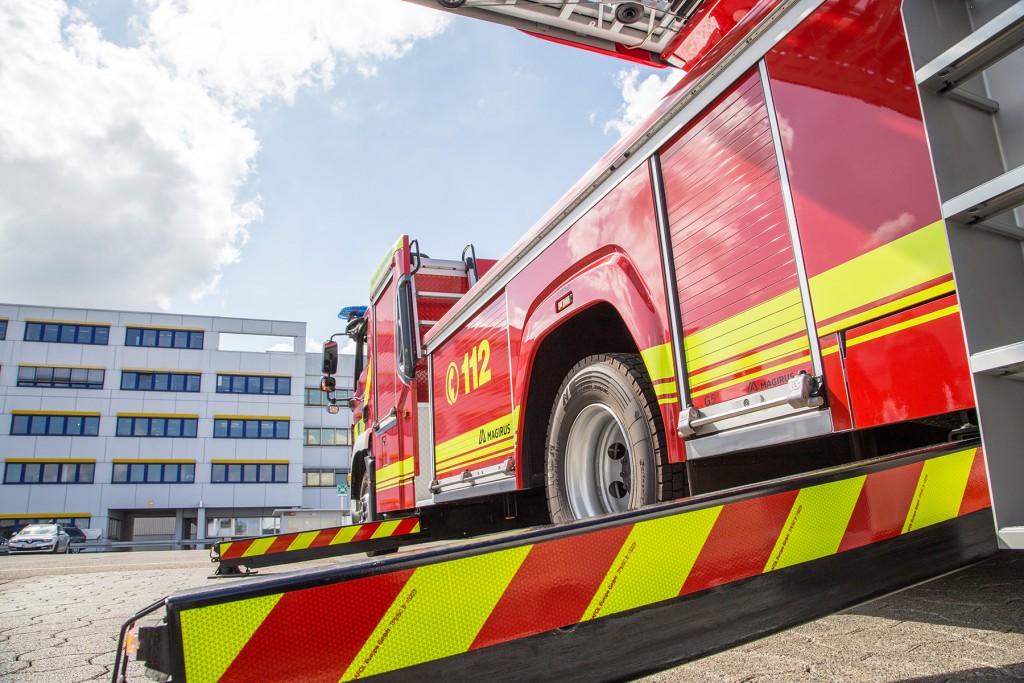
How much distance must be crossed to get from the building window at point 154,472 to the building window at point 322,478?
6.60m

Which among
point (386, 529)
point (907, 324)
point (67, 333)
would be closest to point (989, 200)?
point (907, 324)

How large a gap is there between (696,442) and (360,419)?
21.0 ft

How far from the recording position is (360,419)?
8.39 meters

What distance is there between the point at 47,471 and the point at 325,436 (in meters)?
14.7

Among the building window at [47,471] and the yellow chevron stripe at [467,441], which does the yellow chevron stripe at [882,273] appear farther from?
the building window at [47,471]

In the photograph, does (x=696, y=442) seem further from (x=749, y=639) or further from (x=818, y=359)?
(x=749, y=639)

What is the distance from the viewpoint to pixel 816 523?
1.53 metres

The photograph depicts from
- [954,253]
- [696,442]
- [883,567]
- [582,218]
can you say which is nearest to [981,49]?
[954,253]

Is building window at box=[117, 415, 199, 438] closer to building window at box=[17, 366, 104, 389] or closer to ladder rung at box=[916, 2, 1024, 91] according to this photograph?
building window at box=[17, 366, 104, 389]

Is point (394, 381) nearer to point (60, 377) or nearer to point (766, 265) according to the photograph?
point (766, 265)

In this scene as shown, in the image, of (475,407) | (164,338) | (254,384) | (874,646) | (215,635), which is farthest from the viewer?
(254,384)

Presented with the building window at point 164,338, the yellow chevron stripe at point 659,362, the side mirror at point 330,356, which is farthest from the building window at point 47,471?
the yellow chevron stripe at point 659,362

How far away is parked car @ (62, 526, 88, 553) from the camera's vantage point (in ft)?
105

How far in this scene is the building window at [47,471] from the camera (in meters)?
37.3
